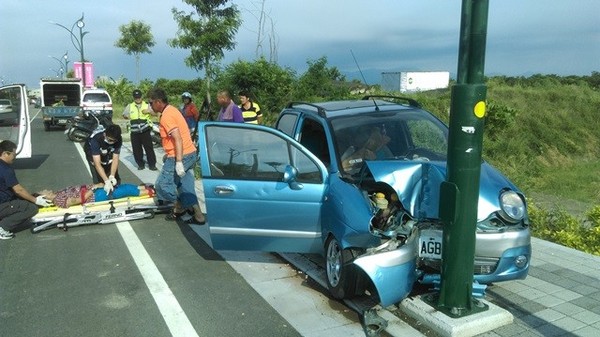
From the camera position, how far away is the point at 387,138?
5.21 metres

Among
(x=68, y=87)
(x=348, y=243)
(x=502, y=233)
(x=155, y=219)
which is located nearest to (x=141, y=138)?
(x=155, y=219)

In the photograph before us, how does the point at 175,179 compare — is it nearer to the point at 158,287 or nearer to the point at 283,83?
the point at 158,287

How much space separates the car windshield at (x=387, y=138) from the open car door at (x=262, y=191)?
0.40 m

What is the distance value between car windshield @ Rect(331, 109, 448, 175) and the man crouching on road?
439cm

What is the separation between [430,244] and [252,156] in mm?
1927

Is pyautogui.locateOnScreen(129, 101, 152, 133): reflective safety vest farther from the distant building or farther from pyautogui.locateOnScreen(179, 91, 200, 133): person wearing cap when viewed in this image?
the distant building

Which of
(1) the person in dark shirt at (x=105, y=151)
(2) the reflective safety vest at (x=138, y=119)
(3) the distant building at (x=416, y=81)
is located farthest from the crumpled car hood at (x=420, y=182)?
(3) the distant building at (x=416, y=81)

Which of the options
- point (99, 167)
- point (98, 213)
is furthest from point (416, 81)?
point (98, 213)

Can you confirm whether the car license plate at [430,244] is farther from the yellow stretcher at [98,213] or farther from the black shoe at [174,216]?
the yellow stretcher at [98,213]

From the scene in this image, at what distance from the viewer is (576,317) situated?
12.9ft

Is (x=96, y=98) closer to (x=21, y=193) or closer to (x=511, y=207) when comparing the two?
(x=21, y=193)

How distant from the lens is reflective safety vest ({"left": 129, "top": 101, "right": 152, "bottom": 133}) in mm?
11680

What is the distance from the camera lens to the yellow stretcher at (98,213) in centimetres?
689

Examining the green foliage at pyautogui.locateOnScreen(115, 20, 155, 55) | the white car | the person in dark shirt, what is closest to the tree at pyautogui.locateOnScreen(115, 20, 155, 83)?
the green foliage at pyautogui.locateOnScreen(115, 20, 155, 55)
